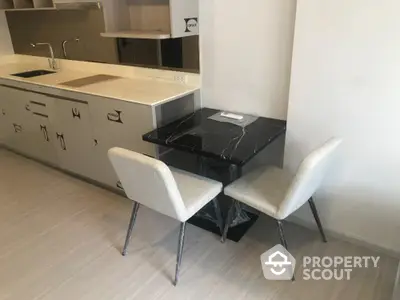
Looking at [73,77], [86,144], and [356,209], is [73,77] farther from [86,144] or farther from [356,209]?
[356,209]

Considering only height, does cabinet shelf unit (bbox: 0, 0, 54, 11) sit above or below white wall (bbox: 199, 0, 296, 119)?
above

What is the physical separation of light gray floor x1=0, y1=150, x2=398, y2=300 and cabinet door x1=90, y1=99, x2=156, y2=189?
47 centimetres

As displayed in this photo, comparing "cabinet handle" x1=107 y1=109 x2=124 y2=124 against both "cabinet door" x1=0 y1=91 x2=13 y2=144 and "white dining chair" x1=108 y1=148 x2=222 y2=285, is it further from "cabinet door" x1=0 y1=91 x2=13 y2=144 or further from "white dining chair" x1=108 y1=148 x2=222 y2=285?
"cabinet door" x1=0 y1=91 x2=13 y2=144

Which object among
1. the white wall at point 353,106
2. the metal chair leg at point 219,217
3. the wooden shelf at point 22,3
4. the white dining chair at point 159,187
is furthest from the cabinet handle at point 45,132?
the white wall at point 353,106

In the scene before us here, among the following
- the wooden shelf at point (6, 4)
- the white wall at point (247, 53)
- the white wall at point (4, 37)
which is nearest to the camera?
the white wall at point (247, 53)

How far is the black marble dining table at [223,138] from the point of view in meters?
1.94

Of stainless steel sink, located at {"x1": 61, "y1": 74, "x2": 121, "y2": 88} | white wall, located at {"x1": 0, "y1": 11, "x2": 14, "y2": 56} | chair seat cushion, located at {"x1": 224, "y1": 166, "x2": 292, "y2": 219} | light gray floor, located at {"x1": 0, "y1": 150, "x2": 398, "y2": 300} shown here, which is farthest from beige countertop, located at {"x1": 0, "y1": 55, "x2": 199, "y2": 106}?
light gray floor, located at {"x1": 0, "y1": 150, "x2": 398, "y2": 300}

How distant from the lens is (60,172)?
327 cm

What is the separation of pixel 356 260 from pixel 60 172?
2600 millimetres

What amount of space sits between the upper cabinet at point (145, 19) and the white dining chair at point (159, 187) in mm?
1018

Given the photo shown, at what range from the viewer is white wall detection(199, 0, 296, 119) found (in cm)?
214

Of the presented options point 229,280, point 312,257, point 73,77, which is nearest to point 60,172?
point 73,77

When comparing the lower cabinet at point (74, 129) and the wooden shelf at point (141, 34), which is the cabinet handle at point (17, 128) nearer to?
the lower cabinet at point (74, 129)

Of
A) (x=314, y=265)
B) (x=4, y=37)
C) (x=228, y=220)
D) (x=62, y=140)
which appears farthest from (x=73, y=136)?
(x=314, y=265)
